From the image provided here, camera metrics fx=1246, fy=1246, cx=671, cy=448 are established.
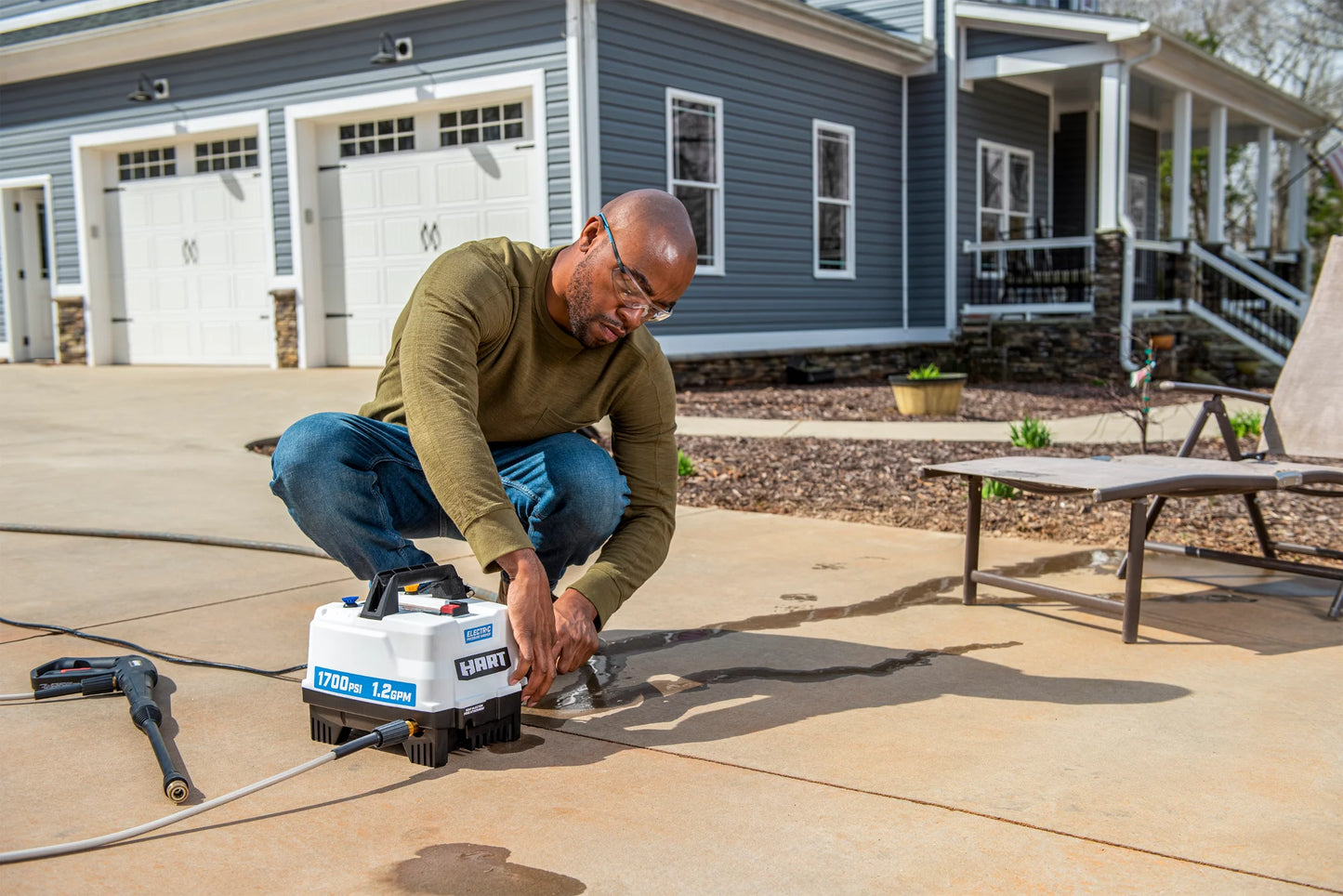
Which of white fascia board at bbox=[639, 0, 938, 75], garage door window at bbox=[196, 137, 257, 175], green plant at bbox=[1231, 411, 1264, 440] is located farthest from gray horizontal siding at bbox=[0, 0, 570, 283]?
green plant at bbox=[1231, 411, 1264, 440]

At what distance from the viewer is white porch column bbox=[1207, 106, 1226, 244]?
51.0 ft

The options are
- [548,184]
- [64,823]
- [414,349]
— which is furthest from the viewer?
[548,184]

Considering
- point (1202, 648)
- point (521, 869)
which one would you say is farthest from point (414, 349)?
point (1202, 648)

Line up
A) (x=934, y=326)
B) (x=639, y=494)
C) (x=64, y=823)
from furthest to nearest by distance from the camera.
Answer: (x=934, y=326) < (x=639, y=494) < (x=64, y=823)

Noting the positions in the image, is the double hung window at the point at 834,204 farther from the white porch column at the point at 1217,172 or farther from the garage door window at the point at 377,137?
the white porch column at the point at 1217,172

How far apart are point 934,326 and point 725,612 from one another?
11932 millimetres

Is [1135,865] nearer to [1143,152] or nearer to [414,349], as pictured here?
[414,349]

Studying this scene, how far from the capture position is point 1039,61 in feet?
46.4

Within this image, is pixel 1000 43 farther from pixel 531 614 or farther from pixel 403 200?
pixel 531 614

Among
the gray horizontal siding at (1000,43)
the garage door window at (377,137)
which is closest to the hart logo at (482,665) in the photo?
the garage door window at (377,137)

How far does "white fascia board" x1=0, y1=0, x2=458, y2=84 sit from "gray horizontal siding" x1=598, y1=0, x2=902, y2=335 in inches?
74.0

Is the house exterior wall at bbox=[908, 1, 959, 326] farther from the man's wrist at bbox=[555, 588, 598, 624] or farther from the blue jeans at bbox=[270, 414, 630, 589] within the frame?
the man's wrist at bbox=[555, 588, 598, 624]

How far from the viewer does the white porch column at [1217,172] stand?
1555cm

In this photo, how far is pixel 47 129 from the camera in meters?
14.3
